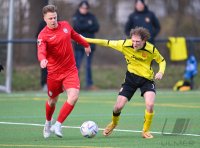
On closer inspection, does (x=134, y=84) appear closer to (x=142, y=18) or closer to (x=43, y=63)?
(x=43, y=63)

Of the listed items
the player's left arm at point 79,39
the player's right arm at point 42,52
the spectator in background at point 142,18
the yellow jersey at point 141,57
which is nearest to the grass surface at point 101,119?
the yellow jersey at point 141,57

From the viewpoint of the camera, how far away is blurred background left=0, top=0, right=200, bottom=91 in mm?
22391

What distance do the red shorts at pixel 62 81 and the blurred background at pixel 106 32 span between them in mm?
8930

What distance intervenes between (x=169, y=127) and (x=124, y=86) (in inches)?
49.7

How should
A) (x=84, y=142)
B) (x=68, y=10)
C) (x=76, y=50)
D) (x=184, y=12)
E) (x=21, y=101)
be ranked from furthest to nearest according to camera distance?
(x=184, y=12) < (x=68, y=10) < (x=76, y=50) < (x=21, y=101) < (x=84, y=142)

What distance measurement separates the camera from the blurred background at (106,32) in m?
22.4

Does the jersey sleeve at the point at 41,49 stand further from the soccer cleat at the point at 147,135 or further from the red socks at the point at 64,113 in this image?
the soccer cleat at the point at 147,135

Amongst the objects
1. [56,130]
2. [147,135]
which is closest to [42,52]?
[56,130]

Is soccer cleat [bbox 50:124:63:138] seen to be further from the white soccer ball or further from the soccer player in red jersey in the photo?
the white soccer ball

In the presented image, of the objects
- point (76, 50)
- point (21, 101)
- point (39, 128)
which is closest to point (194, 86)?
point (76, 50)

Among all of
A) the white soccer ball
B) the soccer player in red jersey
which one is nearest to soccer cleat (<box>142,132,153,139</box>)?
the white soccer ball

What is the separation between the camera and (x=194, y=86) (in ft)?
71.6

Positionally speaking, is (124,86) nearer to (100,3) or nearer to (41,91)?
(41,91)

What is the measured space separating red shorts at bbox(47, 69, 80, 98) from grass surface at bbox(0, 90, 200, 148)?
70cm
